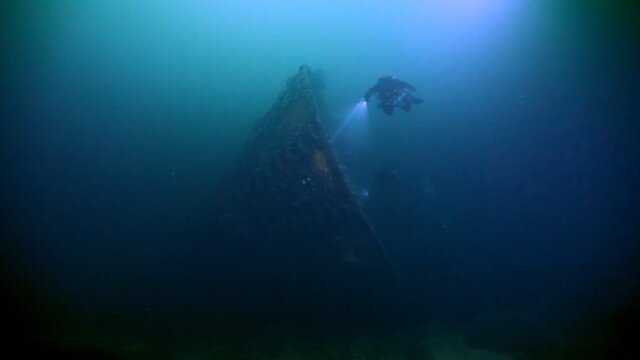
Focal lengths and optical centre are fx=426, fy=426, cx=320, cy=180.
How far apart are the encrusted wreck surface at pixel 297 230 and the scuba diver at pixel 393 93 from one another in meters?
1.45

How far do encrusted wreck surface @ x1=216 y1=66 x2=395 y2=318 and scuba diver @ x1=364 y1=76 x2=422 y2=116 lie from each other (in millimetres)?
1452

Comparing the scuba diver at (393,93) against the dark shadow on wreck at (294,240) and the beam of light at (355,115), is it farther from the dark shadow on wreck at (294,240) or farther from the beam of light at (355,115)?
the beam of light at (355,115)

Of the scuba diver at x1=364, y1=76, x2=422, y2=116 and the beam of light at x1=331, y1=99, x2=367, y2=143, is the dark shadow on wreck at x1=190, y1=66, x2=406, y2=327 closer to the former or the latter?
the scuba diver at x1=364, y1=76, x2=422, y2=116

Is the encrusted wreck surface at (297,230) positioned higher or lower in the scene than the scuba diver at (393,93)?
lower

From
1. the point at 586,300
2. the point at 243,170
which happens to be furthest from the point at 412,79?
the point at 243,170

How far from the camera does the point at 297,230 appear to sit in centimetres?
568

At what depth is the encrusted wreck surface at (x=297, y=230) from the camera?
5.43 metres

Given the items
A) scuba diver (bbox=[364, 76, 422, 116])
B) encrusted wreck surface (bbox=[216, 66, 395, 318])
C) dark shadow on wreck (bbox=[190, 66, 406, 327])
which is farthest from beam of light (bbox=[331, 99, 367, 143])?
encrusted wreck surface (bbox=[216, 66, 395, 318])

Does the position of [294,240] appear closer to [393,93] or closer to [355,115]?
[393,93]

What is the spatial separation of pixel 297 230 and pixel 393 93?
9.41 ft

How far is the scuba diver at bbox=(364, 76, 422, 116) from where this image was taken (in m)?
6.84

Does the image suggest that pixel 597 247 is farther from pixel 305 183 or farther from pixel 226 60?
pixel 226 60

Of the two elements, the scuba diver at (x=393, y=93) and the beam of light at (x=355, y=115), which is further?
the beam of light at (x=355, y=115)

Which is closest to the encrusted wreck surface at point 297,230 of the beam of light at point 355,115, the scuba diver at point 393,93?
the scuba diver at point 393,93
